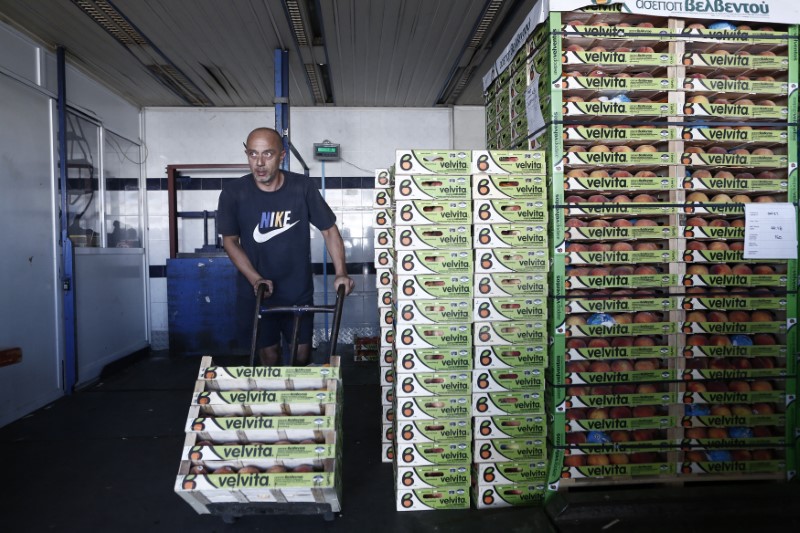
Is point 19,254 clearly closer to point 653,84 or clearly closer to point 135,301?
point 135,301

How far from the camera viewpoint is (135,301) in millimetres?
5891

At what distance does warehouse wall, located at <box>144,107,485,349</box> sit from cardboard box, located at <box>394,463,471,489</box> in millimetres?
3959

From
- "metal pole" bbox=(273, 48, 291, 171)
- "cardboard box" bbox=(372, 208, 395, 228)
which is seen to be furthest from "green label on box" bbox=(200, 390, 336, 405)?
"metal pole" bbox=(273, 48, 291, 171)

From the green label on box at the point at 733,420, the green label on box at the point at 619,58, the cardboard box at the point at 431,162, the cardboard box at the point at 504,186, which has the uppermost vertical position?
the green label on box at the point at 619,58

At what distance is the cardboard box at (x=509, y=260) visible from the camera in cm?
244

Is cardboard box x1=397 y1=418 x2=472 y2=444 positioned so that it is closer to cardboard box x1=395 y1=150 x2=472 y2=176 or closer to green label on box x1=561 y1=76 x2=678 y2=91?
cardboard box x1=395 y1=150 x2=472 y2=176

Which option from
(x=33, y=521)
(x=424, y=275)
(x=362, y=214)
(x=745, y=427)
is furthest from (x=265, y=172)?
(x=362, y=214)

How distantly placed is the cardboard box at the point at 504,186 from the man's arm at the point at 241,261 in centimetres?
123

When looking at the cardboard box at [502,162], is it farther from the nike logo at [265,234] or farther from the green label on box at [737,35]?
the nike logo at [265,234]

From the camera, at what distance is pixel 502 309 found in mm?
2445

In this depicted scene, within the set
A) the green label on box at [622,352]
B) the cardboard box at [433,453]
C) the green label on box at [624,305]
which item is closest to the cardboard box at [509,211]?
the green label on box at [624,305]

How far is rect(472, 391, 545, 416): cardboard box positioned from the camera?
245 cm

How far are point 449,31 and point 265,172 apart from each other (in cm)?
260

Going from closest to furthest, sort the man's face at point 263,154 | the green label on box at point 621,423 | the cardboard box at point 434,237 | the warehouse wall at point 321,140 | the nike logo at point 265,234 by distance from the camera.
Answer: the cardboard box at point 434,237
the green label on box at point 621,423
the man's face at point 263,154
the nike logo at point 265,234
the warehouse wall at point 321,140
